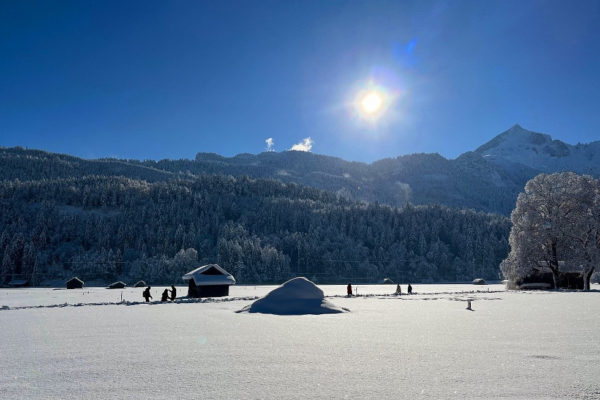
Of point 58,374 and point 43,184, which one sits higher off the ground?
point 43,184

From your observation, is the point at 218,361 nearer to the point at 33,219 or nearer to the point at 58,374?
the point at 58,374

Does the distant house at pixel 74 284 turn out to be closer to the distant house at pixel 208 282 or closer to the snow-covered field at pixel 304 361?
the distant house at pixel 208 282

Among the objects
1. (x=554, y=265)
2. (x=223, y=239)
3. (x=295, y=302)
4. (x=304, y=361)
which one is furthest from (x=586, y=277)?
(x=223, y=239)

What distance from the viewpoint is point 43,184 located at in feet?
655

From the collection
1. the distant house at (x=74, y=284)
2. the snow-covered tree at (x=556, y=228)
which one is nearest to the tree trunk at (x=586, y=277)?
the snow-covered tree at (x=556, y=228)

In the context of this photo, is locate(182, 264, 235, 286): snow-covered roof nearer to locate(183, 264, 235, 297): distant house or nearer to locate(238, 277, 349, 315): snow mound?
locate(183, 264, 235, 297): distant house

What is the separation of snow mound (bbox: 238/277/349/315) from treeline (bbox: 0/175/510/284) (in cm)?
9930

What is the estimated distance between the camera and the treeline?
454ft

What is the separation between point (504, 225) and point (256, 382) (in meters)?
196

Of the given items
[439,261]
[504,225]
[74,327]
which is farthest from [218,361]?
[504,225]

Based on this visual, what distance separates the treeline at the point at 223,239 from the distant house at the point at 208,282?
7702 centimetres

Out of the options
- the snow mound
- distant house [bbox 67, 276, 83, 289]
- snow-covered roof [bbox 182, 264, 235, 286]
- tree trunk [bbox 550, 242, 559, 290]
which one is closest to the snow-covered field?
the snow mound

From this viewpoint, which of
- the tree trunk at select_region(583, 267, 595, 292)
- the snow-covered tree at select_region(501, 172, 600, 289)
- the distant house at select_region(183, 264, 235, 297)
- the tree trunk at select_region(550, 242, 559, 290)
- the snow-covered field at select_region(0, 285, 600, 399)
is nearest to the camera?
the snow-covered field at select_region(0, 285, 600, 399)

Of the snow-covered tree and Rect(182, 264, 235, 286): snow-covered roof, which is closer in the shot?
Rect(182, 264, 235, 286): snow-covered roof
